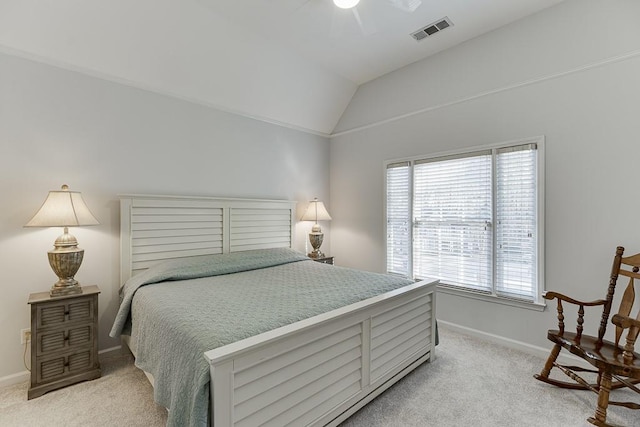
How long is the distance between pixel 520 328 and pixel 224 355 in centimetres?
270

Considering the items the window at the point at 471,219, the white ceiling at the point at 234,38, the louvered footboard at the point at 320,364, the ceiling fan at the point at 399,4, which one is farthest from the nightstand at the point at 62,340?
the window at the point at 471,219

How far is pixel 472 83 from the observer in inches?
118

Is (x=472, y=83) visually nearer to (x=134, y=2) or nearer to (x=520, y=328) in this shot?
(x=520, y=328)

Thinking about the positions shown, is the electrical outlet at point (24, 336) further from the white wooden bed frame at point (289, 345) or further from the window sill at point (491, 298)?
the window sill at point (491, 298)

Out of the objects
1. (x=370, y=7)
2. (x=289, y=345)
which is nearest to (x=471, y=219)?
(x=370, y=7)

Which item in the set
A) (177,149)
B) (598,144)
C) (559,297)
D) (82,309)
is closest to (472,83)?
(598,144)

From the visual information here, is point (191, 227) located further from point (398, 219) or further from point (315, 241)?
point (398, 219)

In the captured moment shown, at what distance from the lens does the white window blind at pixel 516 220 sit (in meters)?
2.64

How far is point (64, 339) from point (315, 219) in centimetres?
261

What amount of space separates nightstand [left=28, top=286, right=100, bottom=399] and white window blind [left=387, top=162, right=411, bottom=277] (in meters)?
2.97

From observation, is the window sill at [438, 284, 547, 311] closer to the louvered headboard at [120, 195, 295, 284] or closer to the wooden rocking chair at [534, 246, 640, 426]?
the wooden rocking chair at [534, 246, 640, 426]

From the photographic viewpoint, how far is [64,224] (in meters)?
2.09

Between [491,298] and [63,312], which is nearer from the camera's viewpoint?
[63,312]

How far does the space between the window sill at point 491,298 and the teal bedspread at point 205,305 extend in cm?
107
